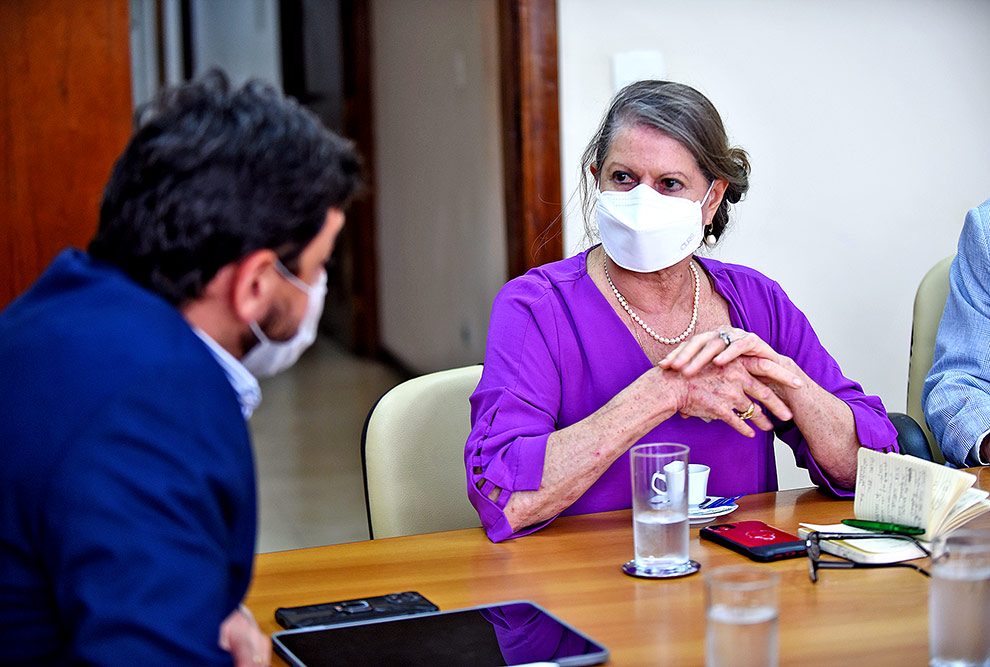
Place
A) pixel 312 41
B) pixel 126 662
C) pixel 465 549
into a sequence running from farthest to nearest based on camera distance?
1. pixel 312 41
2. pixel 465 549
3. pixel 126 662

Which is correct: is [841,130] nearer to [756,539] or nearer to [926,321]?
[926,321]

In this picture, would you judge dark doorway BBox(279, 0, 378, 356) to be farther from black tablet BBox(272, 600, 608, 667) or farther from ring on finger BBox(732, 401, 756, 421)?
black tablet BBox(272, 600, 608, 667)

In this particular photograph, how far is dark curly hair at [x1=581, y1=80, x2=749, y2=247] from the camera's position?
176 cm

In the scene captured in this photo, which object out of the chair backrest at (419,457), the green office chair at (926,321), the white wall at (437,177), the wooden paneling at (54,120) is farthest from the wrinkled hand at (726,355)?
the white wall at (437,177)

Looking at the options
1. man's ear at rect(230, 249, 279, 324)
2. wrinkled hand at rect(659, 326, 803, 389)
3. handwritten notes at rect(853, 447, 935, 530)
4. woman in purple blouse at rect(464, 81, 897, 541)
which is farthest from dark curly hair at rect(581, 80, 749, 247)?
man's ear at rect(230, 249, 279, 324)

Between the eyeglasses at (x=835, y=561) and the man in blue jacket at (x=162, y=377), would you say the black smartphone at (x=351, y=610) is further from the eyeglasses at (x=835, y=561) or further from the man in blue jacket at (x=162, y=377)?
the eyeglasses at (x=835, y=561)

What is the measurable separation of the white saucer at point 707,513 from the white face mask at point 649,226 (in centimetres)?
44

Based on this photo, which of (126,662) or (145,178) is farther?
(145,178)

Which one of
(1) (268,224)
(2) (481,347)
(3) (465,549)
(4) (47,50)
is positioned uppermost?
(4) (47,50)

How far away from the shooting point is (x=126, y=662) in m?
0.75

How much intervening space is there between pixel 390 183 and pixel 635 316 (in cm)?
458

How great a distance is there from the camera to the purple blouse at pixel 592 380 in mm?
1630

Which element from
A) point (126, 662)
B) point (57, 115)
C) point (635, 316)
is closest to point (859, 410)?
point (635, 316)

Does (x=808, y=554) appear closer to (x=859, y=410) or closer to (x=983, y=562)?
(x=983, y=562)
